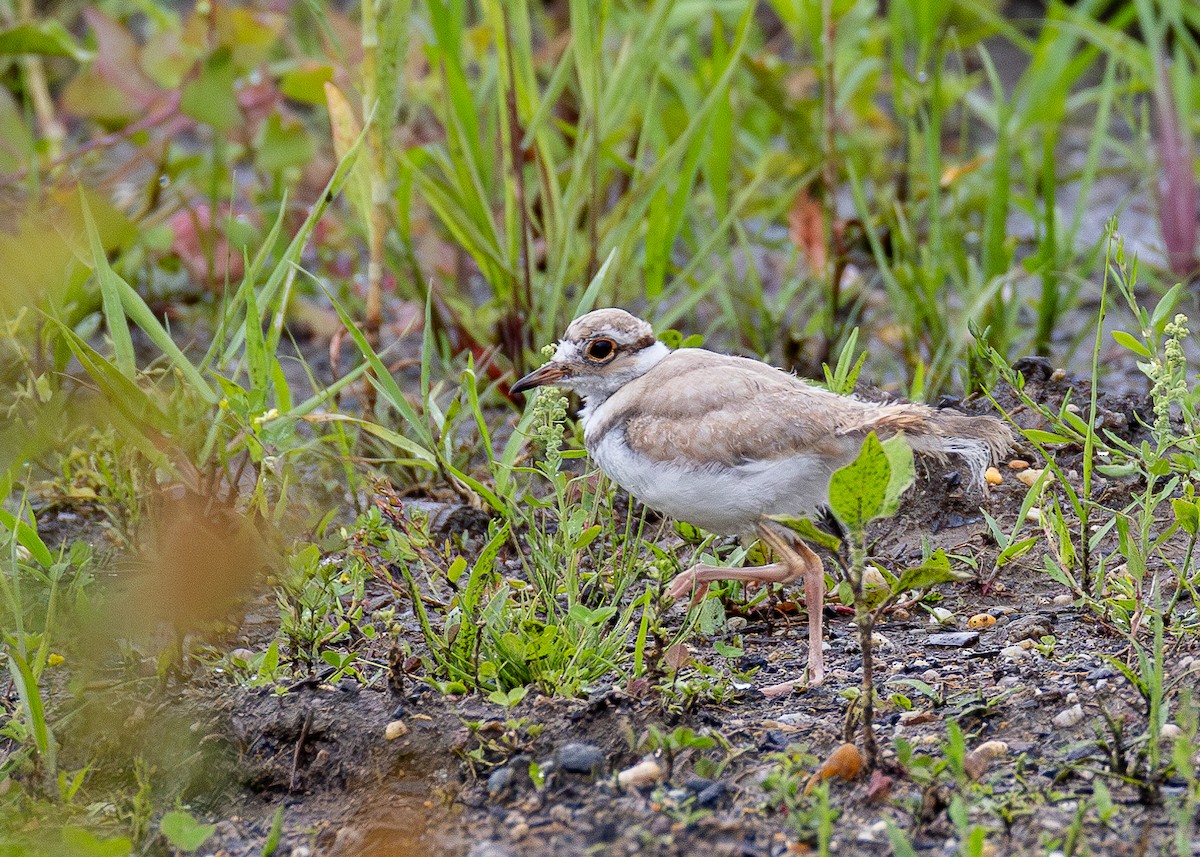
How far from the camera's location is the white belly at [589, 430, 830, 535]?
2.91m

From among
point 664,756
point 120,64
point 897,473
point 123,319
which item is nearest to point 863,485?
point 897,473

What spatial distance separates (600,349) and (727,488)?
2.21 feet

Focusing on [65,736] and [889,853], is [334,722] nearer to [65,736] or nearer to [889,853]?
[65,736]

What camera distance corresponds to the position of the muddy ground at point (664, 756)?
2279mm

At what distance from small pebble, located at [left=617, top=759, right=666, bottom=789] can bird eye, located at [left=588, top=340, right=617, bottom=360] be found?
124 centimetres

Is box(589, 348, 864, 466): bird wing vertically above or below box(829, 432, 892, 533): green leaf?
below

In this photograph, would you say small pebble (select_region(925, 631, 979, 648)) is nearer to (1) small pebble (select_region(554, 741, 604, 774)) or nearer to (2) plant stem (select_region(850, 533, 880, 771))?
(2) plant stem (select_region(850, 533, 880, 771))

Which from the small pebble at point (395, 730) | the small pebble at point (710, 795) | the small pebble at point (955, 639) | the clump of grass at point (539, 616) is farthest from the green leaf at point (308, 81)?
the small pebble at point (710, 795)

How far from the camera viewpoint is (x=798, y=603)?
339cm

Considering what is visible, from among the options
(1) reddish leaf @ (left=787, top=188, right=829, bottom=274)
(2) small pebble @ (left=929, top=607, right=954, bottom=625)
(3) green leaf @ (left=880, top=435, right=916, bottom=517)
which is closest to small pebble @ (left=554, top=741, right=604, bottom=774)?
(3) green leaf @ (left=880, top=435, right=916, bottom=517)

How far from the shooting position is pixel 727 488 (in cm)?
290

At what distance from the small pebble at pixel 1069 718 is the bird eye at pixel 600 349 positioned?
1.40 m

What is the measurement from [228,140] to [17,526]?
3.38m

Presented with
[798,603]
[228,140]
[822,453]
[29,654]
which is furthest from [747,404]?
[228,140]
